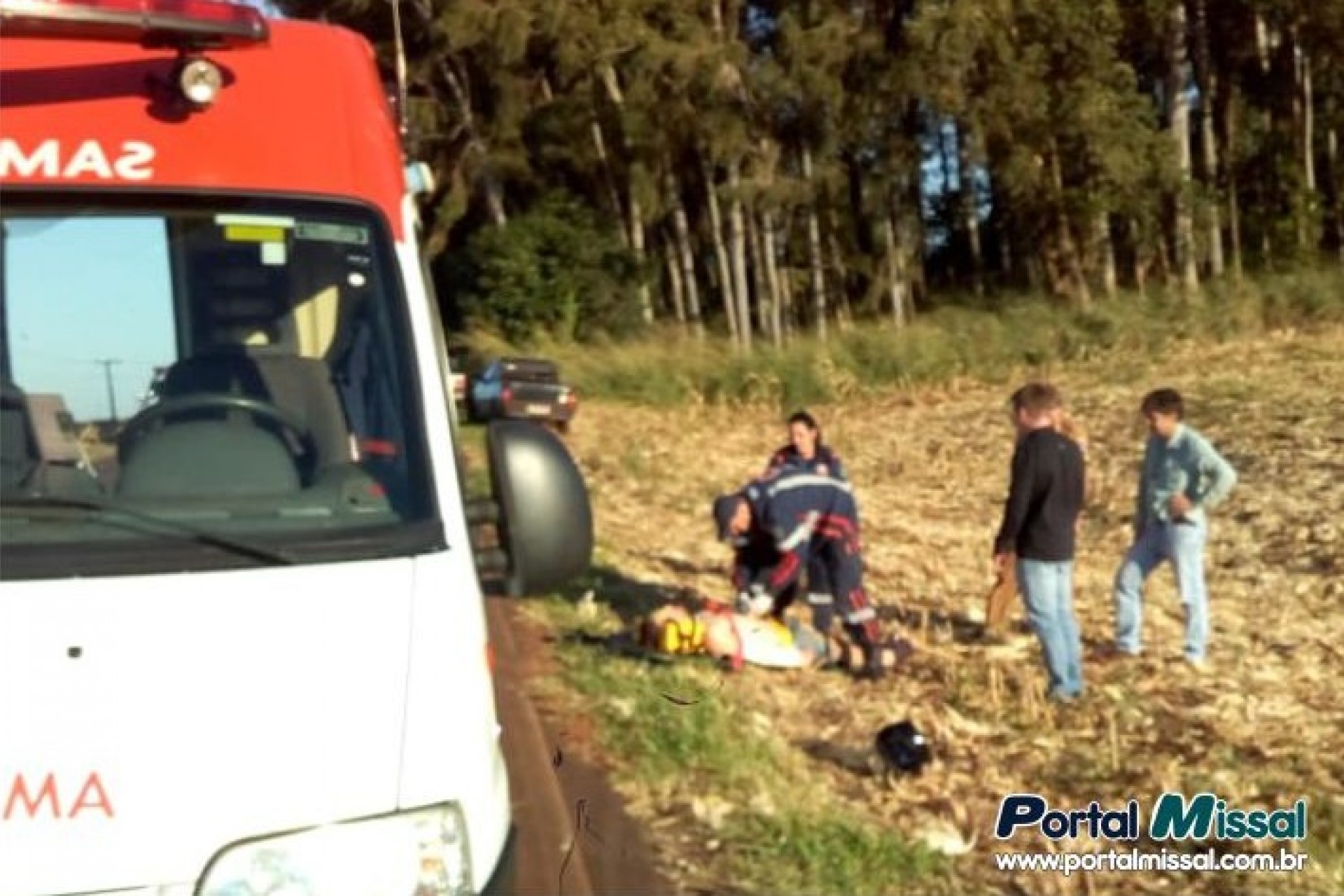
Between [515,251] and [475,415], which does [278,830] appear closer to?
[475,415]

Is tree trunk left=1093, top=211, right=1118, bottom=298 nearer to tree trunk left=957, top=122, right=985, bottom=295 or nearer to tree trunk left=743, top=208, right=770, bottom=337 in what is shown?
tree trunk left=957, top=122, right=985, bottom=295

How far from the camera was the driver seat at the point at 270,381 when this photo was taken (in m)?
3.75

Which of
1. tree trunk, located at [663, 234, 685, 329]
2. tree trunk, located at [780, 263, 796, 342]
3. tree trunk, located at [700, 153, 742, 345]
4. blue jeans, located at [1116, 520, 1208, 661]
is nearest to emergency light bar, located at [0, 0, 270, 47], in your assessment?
blue jeans, located at [1116, 520, 1208, 661]

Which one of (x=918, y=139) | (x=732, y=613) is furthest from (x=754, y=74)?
(x=732, y=613)

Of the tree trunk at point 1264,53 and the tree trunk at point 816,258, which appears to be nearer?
the tree trunk at point 1264,53

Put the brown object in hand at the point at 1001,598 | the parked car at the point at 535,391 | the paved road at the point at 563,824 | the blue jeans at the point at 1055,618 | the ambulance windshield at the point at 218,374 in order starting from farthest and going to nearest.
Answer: the parked car at the point at 535,391 < the brown object in hand at the point at 1001,598 < the blue jeans at the point at 1055,618 < the paved road at the point at 563,824 < the ambulance windshield at the point at 218,374

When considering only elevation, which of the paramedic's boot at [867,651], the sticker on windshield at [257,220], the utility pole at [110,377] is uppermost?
the sticker on windshield at [257,220]

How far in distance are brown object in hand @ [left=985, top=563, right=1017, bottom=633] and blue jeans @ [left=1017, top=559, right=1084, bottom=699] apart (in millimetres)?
659

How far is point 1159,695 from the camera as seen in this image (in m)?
7.33

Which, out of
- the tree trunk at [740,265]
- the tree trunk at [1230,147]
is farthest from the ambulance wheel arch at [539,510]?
the tree trunk at [740,265]

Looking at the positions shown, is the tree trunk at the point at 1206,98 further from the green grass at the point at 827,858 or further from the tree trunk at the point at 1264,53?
the green grass at the point at 827,858

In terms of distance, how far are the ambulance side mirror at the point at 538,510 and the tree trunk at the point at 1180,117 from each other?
23302 mm

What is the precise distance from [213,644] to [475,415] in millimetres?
6392

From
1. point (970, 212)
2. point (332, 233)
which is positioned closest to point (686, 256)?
point (970, 212)
